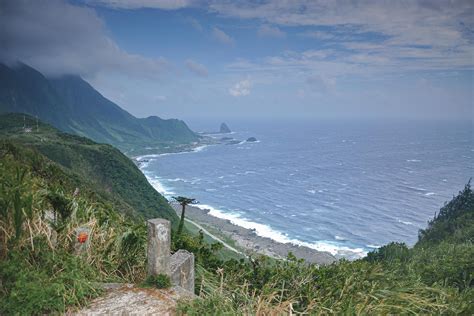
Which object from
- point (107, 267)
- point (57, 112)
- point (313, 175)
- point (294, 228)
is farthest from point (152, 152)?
point (107, 267)

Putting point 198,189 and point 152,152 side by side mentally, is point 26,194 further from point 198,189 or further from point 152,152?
point 152,152

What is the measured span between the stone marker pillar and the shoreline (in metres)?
38.6

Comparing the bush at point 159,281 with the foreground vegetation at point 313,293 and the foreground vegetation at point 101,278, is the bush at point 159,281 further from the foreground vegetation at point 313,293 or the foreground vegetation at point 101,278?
the foreground vegetation at point 313,293

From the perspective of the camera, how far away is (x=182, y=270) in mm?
5391

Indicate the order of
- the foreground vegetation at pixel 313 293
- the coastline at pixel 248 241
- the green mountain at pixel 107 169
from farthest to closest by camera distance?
the green mountain at pixel 107 169 < the coastline at pixel 248 241 < the foreground vegetation at pixel 313 293

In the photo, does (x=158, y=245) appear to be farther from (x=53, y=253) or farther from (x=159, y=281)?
(x=53, y=253)

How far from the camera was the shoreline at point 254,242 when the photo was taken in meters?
47.9

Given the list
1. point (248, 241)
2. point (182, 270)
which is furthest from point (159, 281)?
point (248, 241)

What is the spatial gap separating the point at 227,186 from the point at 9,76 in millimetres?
151534

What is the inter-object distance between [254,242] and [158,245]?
4998cm

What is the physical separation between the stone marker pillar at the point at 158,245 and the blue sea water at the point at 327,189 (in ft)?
154

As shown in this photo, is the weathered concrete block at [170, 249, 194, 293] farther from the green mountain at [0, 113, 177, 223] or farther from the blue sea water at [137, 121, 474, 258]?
the green mountain at [0, 113, 177, 223]

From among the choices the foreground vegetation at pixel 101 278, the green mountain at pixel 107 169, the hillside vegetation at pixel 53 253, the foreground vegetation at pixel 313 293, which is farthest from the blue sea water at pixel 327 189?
the hillside vegetation at pixel 53 253

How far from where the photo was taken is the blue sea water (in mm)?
57097
